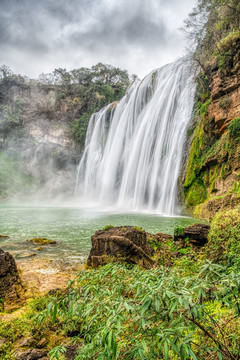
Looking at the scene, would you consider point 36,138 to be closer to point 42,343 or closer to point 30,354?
point 42,343

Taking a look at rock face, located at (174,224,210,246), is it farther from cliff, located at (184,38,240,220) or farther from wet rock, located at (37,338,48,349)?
cliff, located at (184,38,240,220)

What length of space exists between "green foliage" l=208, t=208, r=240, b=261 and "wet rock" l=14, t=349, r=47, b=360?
2.36m

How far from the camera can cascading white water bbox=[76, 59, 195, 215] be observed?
17.2 metres

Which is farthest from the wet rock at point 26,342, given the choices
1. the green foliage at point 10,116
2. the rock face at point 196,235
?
the green foliage at point 10,116

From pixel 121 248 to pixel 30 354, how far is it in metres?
2.65

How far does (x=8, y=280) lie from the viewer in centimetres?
354

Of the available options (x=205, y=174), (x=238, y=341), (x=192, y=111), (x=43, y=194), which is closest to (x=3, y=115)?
(x=43, y=194)

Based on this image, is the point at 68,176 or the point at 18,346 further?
the point at 68,176

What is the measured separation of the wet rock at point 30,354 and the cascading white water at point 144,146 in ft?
45.3

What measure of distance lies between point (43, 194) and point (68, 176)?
15.4 ft

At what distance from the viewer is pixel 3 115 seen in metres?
37.6

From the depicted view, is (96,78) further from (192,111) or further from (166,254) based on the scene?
(166,254)

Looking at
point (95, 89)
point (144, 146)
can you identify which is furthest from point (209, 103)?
point (95, 89)

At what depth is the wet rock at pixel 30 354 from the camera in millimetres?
2037
